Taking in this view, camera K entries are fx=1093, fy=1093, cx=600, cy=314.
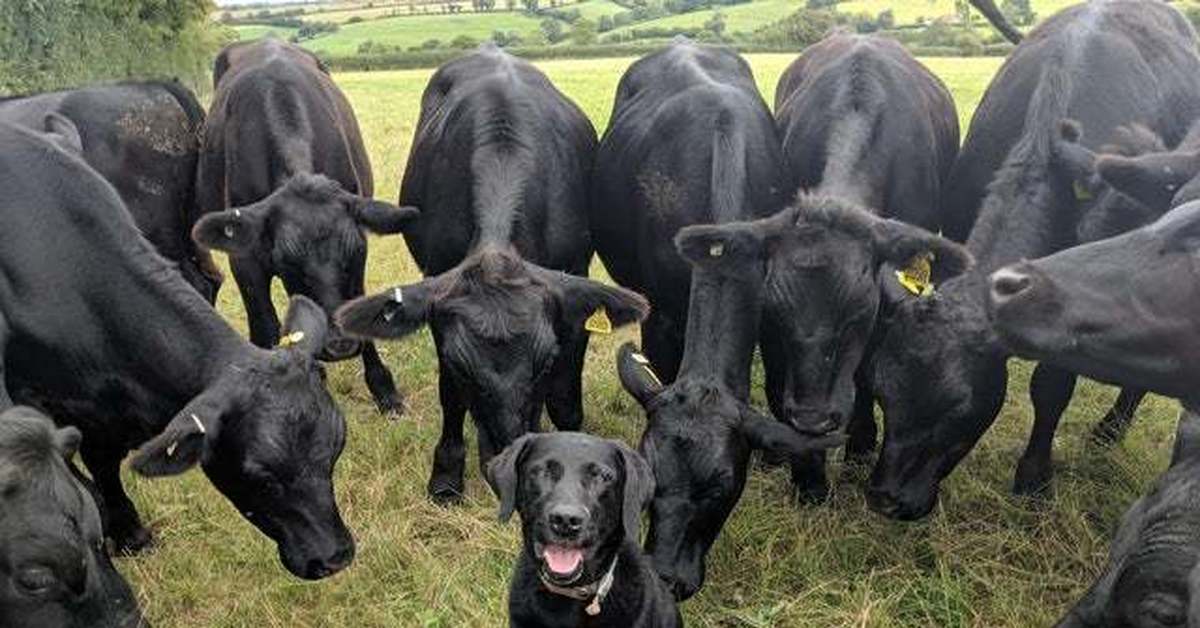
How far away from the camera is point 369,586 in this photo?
474 cm

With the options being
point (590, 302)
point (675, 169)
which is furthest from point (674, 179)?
point (590, 302)

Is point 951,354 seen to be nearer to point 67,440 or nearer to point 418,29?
point 67,440

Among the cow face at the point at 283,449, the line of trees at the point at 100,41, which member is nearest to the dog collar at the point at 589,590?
the cow face at the point at 283,449

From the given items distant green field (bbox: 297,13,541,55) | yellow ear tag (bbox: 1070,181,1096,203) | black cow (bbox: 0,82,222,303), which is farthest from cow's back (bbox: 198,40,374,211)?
distant green field (bbox: 297,13,541,55)

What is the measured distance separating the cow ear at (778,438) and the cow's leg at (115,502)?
2858 mm

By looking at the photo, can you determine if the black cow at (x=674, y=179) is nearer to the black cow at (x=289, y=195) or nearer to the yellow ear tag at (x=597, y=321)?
the yellow ear tag at (x=597, y=321)

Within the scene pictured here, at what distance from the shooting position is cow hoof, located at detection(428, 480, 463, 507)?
5465 millimetres

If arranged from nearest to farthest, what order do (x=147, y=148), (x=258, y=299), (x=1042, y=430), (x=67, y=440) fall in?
(x=67, y=440) < (x=1042, y=430) < (x=258, y=299) < (x=147, y=148)

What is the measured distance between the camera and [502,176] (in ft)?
18.9

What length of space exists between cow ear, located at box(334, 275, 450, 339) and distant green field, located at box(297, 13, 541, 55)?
1996 inches

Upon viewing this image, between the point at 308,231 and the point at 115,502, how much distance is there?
1680 mm

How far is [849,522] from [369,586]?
86.2 inches

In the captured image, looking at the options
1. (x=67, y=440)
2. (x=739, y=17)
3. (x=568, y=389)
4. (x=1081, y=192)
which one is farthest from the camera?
(x=739, y=17)

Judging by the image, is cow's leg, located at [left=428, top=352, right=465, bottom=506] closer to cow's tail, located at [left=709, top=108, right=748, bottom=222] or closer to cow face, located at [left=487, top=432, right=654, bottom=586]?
cow's tail, located at [left=709, top=108, right=748, bottom=222]
